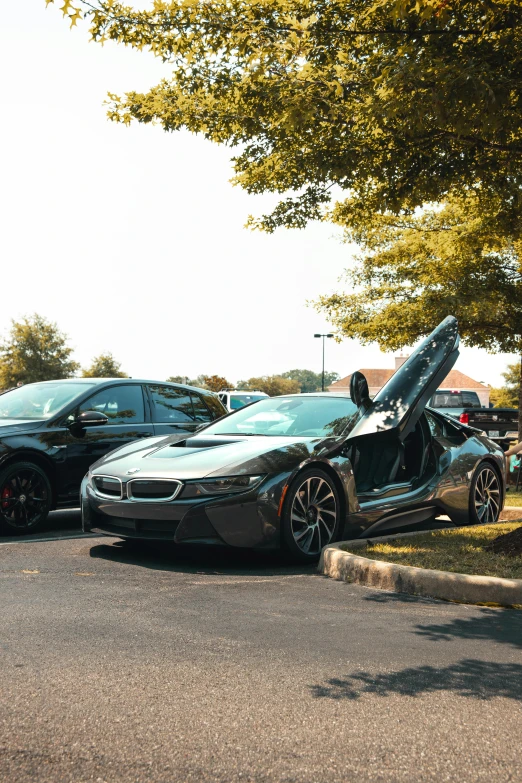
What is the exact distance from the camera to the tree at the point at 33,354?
76000 millimetres

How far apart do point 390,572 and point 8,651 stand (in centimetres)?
278

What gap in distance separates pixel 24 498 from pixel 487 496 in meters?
4.63

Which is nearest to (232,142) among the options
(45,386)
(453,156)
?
(453,156)

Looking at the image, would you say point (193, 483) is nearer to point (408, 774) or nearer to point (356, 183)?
point (408, 774)

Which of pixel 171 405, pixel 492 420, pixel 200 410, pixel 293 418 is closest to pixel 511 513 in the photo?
pixel 200 410

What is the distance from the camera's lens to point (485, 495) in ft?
28.5

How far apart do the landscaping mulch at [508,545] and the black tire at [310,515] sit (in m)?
1.24

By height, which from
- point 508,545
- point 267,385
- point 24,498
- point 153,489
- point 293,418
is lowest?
point 508,545

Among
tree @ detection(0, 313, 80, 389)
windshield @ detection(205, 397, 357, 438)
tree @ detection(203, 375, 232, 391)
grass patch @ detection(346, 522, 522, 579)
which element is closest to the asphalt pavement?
grass patch @ detection(346, 522, 522, 579)

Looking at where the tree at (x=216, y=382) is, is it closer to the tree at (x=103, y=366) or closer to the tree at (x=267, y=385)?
the tree at (x=103, y=366)

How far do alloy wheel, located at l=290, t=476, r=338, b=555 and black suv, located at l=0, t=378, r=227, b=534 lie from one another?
2.85 m

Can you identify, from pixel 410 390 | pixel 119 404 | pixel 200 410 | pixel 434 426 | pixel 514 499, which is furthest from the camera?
pixel 514 499

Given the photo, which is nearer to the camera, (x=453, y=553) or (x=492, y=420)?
(x=453, y=553)

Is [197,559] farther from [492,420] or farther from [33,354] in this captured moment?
[33,354]
